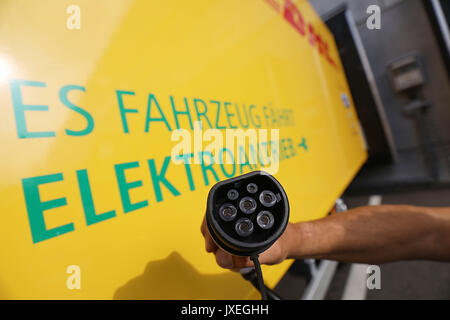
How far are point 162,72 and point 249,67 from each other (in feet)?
1.30

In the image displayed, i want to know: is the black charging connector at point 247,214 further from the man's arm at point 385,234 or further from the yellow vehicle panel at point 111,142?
the man's arm at point 385,234


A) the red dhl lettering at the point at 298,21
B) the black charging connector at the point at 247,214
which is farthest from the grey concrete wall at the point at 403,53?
the black charging connector at the point at 247,214

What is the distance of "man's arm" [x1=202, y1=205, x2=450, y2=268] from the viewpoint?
703 mm

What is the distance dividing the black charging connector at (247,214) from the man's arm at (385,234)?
367 millimetres

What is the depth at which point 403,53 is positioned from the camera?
326cm

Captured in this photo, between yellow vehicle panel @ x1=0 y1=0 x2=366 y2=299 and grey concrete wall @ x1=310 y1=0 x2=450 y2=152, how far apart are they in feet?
10.6

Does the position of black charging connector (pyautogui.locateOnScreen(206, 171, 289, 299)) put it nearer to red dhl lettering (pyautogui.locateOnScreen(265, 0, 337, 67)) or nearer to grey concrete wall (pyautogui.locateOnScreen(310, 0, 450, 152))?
red dhl lettering (pyautogui.locateOnScreen(265, 0, 337, 67))

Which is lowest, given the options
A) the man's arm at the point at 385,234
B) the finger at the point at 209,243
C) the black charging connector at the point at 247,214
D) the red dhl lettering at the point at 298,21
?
the man's arm at the point at 385,234

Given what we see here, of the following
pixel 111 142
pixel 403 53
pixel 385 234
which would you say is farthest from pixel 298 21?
pixel 403 53

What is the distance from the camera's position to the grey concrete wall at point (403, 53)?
310cm

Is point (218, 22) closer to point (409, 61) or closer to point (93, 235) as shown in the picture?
point (93, 235)

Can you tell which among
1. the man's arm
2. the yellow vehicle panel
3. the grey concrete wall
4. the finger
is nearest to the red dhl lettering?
the yellow vehicle panel

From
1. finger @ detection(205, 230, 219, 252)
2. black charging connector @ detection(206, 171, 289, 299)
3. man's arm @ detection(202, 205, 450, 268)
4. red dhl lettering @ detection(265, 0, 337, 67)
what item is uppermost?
red dhl lettering @ detection(265, 0, 337, 67)

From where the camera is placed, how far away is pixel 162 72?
551 millimetres
